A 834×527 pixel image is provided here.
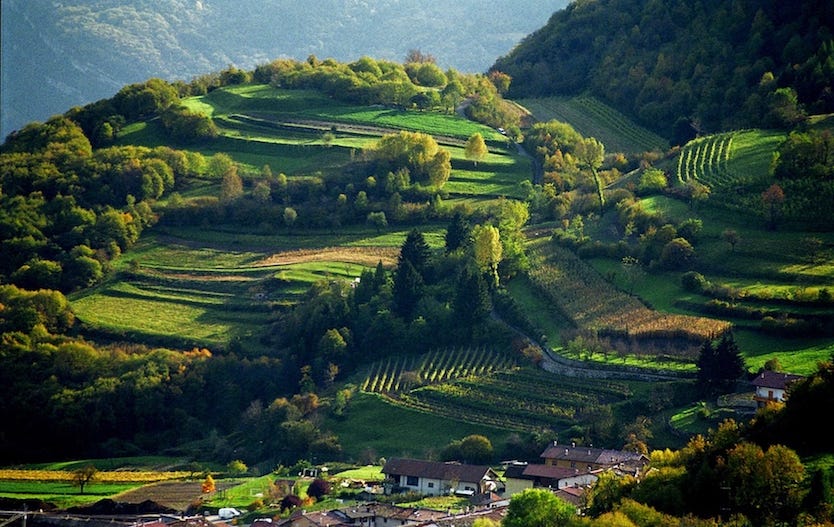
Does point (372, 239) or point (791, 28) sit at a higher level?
point (791, 28)

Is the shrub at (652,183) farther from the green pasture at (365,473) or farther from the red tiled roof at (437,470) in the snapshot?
the red tiled roof at (437,470)

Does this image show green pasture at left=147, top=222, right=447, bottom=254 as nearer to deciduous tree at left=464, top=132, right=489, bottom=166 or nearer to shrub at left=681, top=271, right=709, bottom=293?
deciduous tree at left=464, top=132, right=489, bottom=166

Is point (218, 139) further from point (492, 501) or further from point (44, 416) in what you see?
point (492, 501)

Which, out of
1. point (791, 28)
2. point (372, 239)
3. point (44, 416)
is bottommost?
point (44, 416)

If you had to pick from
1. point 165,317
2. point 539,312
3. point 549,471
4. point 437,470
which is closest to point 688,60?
point 539,312

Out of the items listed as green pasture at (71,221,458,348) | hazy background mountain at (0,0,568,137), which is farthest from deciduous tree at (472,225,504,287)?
hazy background mountain at (0,0,568,137)

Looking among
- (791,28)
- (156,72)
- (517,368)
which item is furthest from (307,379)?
(156,72)
